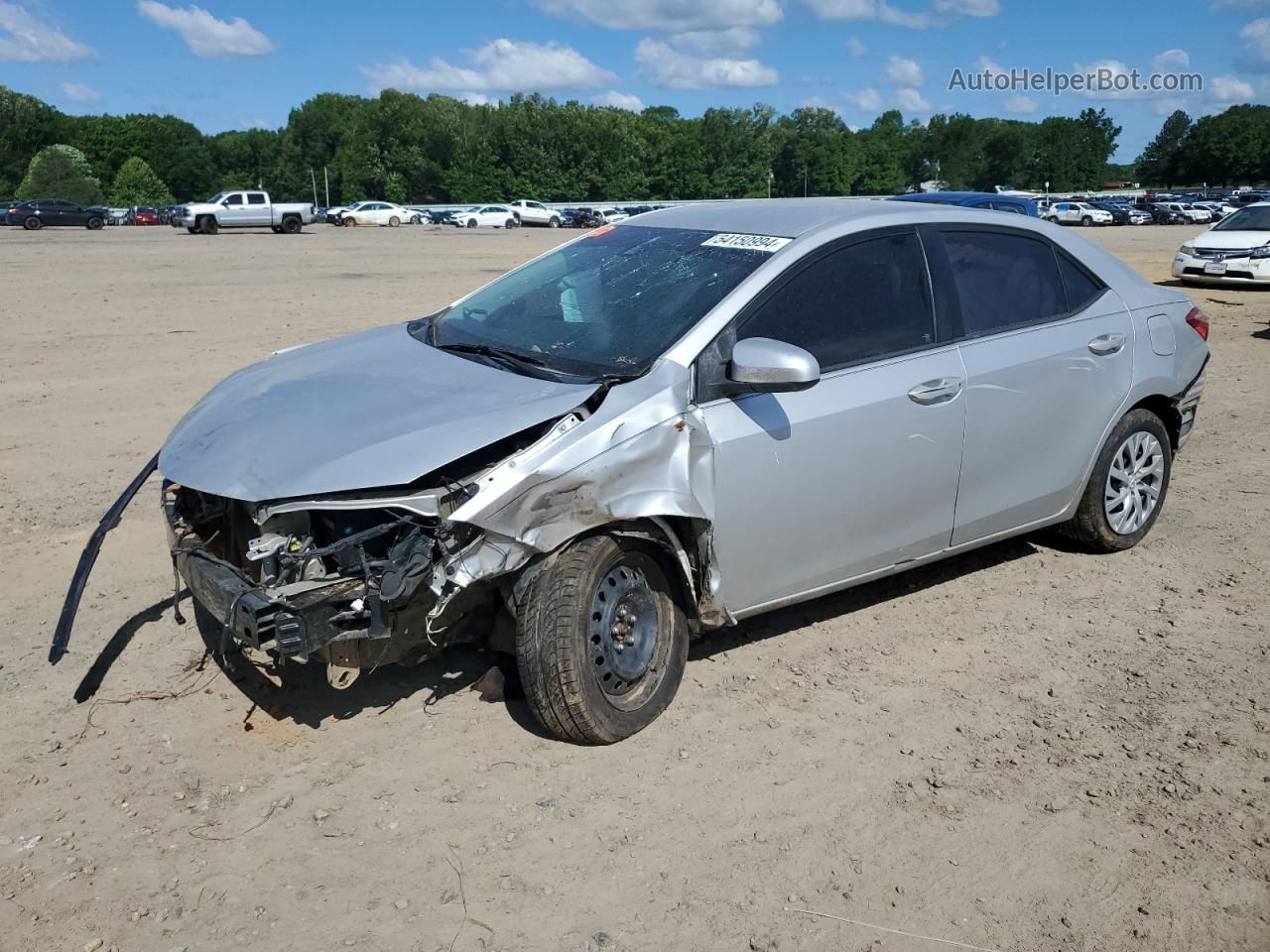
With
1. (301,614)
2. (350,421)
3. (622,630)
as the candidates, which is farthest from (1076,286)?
(301,614)

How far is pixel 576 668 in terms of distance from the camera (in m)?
3.81

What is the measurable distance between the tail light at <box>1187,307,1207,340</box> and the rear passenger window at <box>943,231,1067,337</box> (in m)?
1.06

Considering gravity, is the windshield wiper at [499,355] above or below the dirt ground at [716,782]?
above

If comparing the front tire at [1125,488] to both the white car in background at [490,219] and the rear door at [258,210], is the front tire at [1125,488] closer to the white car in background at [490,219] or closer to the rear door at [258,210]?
the rear door at [258,210]

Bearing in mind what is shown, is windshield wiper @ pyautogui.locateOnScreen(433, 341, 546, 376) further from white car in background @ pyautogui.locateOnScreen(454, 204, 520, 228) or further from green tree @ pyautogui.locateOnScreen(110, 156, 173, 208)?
green tree @ pyautogui.locateOnScreen(110, 156, 173, 208)

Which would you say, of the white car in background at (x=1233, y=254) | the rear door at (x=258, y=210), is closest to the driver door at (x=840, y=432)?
the white car in background at (x=1233, y=254)

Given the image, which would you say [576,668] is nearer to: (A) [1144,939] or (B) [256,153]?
(A) [1144,939]

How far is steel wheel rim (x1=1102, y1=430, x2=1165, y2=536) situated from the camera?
18.9ft

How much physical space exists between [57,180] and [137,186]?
1599cm

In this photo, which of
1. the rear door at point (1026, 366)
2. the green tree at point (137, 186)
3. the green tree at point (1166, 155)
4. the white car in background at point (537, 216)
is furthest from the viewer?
the green tree at point (1166, 155)

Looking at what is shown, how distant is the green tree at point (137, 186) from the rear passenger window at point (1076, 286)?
338 feet

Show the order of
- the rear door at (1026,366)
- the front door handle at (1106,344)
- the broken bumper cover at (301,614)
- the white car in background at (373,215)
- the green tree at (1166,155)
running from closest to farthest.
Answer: the broken bumper cover at (301,614), the rear door at (1026,366), the front door handle at (1106,344), the white car in background at (373,215), the green tree at (1166,155)

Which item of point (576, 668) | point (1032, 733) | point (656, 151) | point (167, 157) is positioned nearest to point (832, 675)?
point (1032, 733)

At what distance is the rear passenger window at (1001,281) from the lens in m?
5.01
